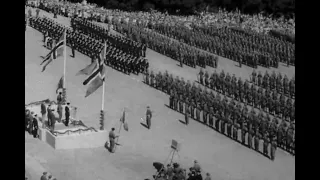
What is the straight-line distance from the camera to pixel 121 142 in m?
21.1

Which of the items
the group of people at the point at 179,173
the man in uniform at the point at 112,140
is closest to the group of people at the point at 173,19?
the man in uniform at the point at 112,140

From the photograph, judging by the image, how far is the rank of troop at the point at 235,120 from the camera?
880 inches

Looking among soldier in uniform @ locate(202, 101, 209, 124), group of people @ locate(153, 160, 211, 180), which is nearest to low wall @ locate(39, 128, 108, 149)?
group of people @ locate(153, 160, 211, 180)

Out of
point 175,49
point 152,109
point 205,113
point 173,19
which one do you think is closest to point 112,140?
point 205,113

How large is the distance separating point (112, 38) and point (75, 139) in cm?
1835

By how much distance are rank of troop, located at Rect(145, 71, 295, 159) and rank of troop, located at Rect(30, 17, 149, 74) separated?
4315mm

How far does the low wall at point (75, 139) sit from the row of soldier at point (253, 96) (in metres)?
10.1

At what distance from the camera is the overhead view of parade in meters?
19.1

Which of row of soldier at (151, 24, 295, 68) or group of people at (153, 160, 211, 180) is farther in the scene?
row of soldier at (151, 24, 295, 68)

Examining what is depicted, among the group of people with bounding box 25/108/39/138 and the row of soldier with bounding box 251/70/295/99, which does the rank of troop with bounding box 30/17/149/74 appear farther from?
the group of people with bounding box 25/108/39/138

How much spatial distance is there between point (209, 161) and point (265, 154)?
257cm

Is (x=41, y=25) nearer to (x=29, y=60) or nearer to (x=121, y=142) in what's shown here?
(x=29, y=60)

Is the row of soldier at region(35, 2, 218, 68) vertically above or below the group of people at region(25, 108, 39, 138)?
below
